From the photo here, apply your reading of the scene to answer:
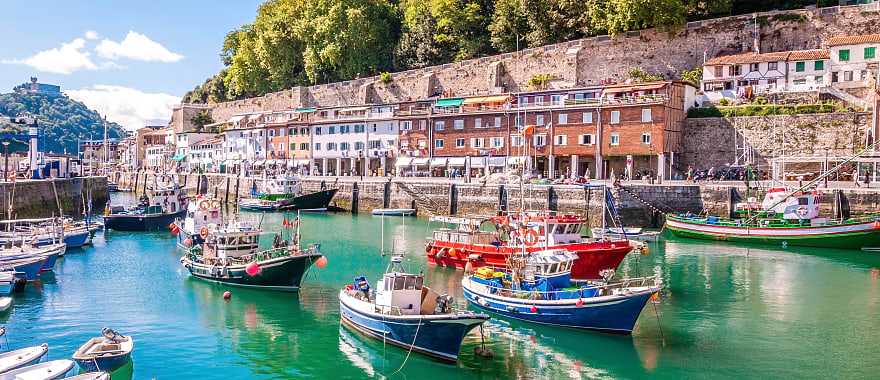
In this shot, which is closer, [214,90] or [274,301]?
[274,301]

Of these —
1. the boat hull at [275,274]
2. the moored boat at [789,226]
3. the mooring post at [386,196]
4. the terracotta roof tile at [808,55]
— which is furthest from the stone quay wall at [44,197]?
the terracotta roof tile at [808,55]

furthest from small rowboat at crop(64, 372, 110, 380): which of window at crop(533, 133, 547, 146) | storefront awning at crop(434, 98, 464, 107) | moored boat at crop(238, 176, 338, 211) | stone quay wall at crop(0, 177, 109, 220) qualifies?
storefront awning at crop(434, 98, 464, 107)

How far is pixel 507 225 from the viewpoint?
35.2 metres

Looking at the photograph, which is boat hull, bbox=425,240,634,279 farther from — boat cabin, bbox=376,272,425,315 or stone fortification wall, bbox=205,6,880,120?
stone fortification wall, bbox=205,6,880,120

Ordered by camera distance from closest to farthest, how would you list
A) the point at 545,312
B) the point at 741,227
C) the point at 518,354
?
1. the point at 518,354
2. the point at 545,312
3. the point at 741,227

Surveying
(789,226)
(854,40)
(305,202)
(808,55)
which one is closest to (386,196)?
(305,202)

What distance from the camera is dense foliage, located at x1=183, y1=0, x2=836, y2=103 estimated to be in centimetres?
6825

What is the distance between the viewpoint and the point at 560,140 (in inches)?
2505

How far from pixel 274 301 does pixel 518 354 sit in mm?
11617

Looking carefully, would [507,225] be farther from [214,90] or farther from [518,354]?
[214,90]

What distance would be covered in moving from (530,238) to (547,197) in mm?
24219

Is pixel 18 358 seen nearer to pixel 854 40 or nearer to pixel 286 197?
pixel 286 197

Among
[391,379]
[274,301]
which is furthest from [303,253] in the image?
[391,379]

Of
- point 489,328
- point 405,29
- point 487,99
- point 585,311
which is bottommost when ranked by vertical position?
point 489,328
